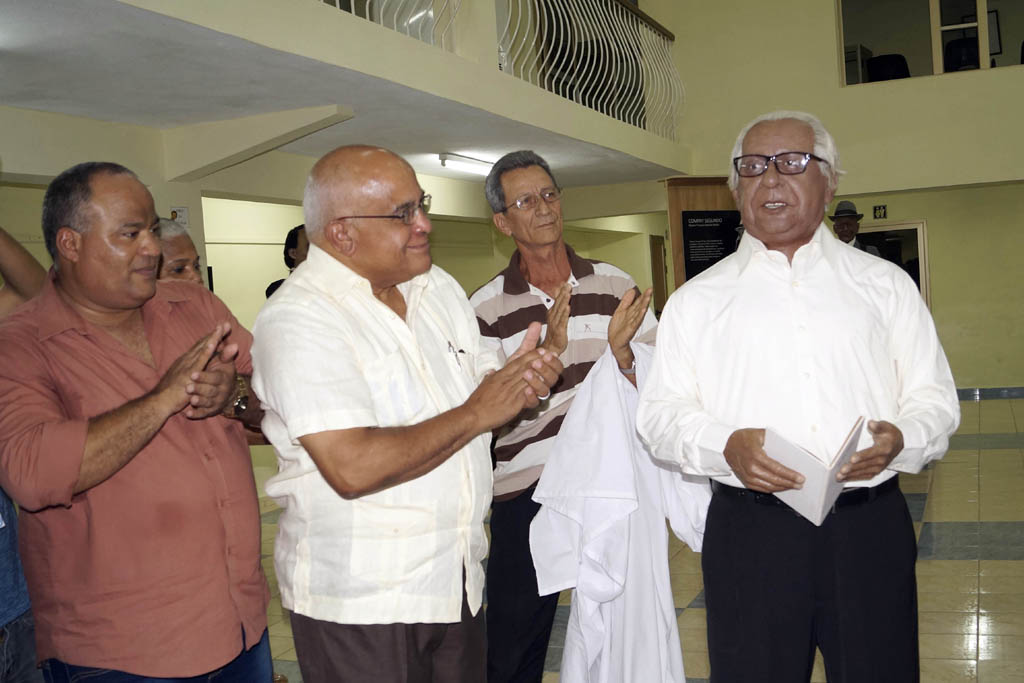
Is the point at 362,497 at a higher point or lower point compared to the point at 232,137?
lower

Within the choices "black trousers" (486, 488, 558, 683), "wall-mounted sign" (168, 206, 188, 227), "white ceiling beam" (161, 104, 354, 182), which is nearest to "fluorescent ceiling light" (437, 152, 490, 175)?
"white ceiling beam" (161, 104, 354, 182)

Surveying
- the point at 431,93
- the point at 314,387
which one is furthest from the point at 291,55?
the point at 314,387

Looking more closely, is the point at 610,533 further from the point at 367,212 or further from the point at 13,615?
the point at 13,615

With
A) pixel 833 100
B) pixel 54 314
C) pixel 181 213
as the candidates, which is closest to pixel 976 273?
pixel 833 100

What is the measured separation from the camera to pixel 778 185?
229 centimetres

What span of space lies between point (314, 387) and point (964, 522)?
5577mm

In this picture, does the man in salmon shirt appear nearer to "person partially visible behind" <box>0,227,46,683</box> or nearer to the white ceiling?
"person partially visible behind" <box>0,227,46,683</box>

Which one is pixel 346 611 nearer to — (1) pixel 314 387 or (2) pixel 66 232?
(1) pixel 314 387

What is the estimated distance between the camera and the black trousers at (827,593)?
2.18 metres

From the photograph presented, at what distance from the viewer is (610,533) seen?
2820 millimetres

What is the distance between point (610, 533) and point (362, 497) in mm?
1149

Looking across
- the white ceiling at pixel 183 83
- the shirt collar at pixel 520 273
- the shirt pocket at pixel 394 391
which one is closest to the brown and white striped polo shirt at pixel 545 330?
the shirt collar at pixel 520 273

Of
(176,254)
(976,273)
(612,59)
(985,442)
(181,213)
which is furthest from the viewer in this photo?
(976,273)

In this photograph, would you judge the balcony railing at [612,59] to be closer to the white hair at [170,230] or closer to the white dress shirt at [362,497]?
the white hair at [170,230]
